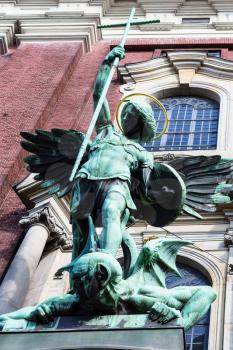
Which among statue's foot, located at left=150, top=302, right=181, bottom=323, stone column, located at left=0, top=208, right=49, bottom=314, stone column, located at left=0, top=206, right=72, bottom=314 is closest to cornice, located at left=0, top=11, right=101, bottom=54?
stone column, located at left=0, top=206, right=72, bottom=314

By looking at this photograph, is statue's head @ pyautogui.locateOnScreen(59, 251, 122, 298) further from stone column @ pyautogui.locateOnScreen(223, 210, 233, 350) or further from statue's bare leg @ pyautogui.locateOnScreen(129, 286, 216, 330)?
stone column @ pyautogui.locateOnScreen(223, 210, 233, 350)

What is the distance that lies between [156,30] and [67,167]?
41.4 feet

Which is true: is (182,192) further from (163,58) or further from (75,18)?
(75,18)

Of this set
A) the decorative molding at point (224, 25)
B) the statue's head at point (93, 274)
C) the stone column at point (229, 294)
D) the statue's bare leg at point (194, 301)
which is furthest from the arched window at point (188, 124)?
the statue's head at point (93, 274)

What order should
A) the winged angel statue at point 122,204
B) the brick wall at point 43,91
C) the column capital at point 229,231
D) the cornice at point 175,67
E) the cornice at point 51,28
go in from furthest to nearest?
1. the cornice at point 51,28
2. the cornice at point 175,67
3. the brick wall at point 43,91
4. the column capital at point 229,231
5. the winged angel statue at point 122,204

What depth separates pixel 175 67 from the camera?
56.8 ft

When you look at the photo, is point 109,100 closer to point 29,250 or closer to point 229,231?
point 229,231

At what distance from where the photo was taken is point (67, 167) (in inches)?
285

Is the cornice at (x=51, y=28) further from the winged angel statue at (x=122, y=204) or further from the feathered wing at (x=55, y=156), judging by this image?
the winged angel statue at (x=122, y=204)

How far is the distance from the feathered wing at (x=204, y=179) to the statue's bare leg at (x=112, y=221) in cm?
84

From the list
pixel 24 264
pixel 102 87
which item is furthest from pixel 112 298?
pixel 24 264

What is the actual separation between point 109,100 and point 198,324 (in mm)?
7232

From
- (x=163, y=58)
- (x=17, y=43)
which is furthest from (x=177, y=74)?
(x=17, y=43)

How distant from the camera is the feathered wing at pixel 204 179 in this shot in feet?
23.1
